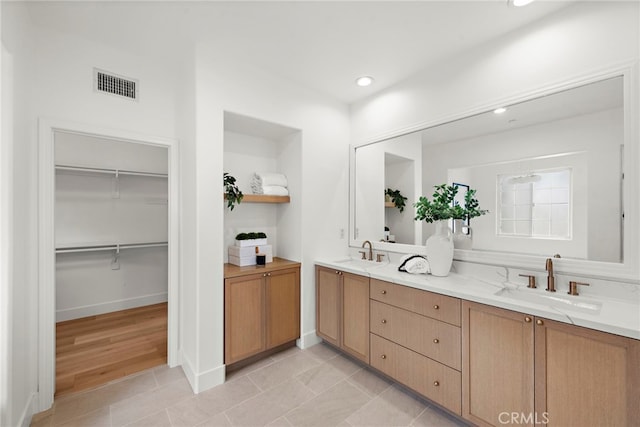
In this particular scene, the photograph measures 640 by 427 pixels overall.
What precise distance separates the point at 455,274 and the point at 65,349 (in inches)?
147

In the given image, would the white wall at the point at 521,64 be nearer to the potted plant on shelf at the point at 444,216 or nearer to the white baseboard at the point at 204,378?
the potted plant on shelf at the point at 444,216

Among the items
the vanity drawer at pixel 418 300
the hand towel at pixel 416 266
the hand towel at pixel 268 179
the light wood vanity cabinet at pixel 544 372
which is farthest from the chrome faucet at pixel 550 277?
the hand towel at pixel 268 179

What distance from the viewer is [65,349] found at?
2697 millimetres

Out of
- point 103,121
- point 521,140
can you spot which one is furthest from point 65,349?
point 521,140

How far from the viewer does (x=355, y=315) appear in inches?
96.3

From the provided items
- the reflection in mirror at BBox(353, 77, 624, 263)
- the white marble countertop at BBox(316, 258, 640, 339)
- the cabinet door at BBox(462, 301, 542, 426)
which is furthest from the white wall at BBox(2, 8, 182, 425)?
the cabinet door at BBox(462, 301, 542, 426)

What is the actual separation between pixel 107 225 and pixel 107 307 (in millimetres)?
1087

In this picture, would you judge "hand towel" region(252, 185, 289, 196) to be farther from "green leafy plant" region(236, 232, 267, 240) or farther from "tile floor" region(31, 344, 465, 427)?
"tile floor" region(31, 344, 465, 427)

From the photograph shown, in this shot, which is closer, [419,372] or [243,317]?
[419,372]

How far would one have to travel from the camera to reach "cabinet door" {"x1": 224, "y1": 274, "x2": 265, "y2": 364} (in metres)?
2.28

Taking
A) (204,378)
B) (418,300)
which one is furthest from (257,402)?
(418,300)

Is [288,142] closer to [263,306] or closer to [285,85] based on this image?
[285,85]

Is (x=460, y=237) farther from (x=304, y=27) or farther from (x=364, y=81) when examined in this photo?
(x=304, y=27)

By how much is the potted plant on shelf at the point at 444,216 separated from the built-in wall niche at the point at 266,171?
1.25 metres
